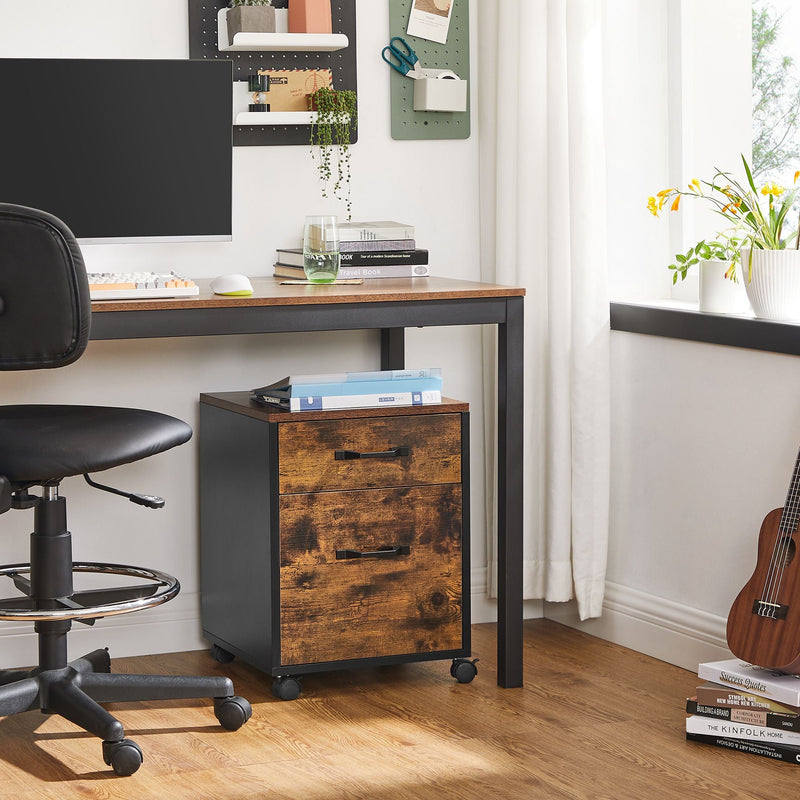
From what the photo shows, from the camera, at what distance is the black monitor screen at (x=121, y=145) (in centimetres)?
251

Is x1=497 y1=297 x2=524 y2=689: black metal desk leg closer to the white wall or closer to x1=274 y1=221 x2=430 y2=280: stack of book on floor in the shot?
x1=274 y1=221 x2=430 y2=280: stack of book on floor

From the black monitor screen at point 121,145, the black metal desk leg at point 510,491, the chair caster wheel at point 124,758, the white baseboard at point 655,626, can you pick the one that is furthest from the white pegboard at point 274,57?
the chair caster wheel at point 124,758

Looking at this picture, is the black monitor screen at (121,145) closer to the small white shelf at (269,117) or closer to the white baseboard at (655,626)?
the small white shelf at (269,117)

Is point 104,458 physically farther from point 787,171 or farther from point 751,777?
point 787,171

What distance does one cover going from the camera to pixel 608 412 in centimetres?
291

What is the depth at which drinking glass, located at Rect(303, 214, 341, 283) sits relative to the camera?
2631 millimetres

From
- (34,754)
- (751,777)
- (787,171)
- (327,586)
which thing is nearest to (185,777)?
(34,754)

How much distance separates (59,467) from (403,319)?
0.73 m

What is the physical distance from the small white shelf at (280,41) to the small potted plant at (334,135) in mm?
104

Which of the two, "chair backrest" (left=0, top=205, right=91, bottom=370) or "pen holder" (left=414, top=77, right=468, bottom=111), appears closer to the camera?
"chair backrest" (left=0, top=205, right=91, bottom=370)

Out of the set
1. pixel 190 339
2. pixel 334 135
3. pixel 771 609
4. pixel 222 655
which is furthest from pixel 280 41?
pixel 771 609

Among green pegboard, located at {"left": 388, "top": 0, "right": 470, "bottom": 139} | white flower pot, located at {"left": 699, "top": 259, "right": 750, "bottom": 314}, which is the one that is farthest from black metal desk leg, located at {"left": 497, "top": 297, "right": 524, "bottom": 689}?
green pegboard, located at {"left": 388, "top": 0, "right": 470, "bottom": 139}

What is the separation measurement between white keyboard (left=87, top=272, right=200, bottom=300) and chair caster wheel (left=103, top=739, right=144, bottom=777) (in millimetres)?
780

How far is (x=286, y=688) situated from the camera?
2549 millimetres
